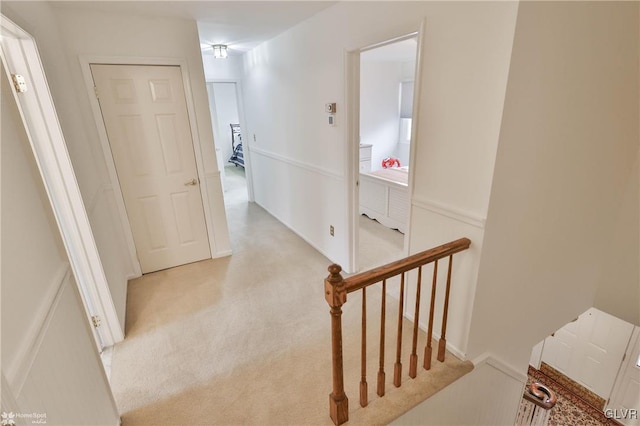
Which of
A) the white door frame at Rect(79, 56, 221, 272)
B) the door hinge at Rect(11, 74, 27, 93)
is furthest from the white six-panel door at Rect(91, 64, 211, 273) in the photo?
the door hinge at Rect(11, 74, 27, 93)

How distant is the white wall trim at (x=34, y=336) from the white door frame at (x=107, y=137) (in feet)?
5.75

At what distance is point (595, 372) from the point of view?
4.13m

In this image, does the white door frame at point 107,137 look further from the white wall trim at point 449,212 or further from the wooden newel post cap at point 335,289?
the wooden newel post cap at point 335,289

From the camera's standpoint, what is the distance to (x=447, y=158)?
5.91ft

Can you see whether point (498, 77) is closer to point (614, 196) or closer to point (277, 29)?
point (614, 196)

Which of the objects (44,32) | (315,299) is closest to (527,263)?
(315,299)

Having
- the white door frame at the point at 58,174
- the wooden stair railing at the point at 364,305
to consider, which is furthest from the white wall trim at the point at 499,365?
the white door frame at the point at 58,174

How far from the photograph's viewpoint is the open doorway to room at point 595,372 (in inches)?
150

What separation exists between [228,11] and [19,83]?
5.10 ft

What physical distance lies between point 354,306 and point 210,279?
1.40 m

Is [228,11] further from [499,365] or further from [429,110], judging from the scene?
[499,365]

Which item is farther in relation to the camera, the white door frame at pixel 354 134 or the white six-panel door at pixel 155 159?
the white six-panel door at pixel 155 159

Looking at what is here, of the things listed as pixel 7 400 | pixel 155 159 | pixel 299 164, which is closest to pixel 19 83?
pixel 155 159

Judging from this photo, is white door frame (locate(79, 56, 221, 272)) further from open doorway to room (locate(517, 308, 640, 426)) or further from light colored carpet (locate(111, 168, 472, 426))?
open doorway to room (locate(517, 308, 640, 426))
